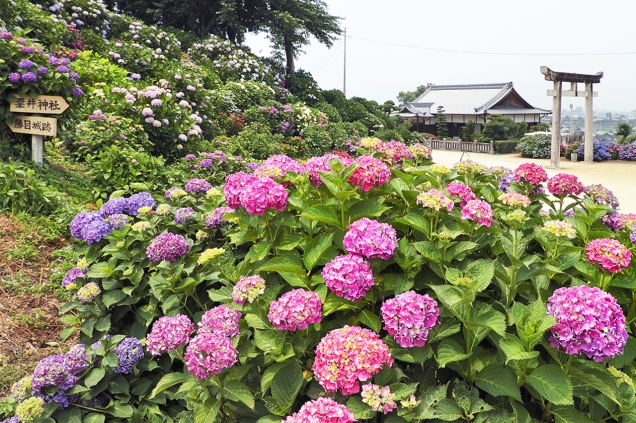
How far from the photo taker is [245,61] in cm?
1712

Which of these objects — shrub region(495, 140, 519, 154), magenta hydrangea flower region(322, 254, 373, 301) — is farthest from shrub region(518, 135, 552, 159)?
magenta hydrangea flower region(322, 254, 373, 301)

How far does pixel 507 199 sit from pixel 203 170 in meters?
4.83

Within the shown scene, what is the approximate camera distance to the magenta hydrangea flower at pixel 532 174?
8.38ft

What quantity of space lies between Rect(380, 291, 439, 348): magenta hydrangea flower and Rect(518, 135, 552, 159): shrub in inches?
888

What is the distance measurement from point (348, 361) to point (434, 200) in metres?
0.76

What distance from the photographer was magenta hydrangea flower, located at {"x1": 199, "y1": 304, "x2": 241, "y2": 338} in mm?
1860

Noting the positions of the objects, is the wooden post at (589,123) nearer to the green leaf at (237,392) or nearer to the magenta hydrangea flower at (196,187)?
the magenta hydrangea flower at (196,187)

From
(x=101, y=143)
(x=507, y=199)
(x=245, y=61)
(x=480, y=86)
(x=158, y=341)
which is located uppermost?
(x=480, y=86)

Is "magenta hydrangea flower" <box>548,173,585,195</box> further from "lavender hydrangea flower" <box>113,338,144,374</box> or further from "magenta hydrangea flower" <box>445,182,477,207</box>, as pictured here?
"lavender hydrangea flower" <box>113,338,144,374</box>

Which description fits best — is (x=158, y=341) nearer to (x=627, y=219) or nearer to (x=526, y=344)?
(x=526, y=344)

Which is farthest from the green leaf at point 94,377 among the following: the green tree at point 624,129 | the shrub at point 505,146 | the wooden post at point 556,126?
the green tree at point 624,129

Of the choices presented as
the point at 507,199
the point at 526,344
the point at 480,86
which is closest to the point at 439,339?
the point at 526,344

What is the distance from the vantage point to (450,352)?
64.9 inches

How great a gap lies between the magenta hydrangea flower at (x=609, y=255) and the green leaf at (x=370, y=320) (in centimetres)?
85
